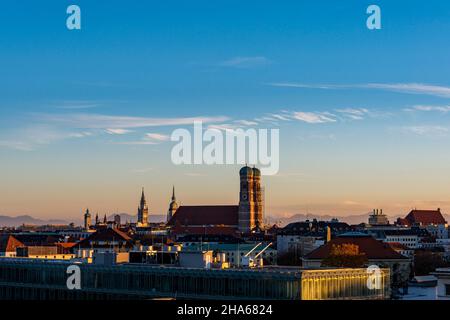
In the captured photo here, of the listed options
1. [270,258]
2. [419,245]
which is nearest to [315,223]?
[419,245]

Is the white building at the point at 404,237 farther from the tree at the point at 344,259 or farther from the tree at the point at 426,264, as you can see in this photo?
the tree at the point at 344,259

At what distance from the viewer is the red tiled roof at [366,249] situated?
373 feet

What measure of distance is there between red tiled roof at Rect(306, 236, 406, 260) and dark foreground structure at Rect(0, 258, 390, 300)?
46.3 meters

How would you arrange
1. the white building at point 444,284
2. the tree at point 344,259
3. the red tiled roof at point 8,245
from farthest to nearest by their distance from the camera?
the red tiled roof at point 8,245, the tree at point 344,259, the white building at point 444,284

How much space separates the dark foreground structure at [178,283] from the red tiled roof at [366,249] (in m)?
46.3

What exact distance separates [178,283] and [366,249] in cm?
6033

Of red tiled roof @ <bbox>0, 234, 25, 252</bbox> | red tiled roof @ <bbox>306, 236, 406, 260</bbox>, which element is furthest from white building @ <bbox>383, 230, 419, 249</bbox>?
red tiled roof @ <bbox>0, 234, 25, 252</bbox>

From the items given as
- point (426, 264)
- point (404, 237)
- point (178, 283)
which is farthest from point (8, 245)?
point (404, 237)

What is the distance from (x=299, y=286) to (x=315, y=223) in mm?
137795

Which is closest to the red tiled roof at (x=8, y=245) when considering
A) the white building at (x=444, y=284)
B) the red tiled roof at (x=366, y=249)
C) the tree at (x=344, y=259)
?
the red tiled roof at (x=366, y=249)

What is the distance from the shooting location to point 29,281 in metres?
69.8

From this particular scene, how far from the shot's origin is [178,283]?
6028cm
